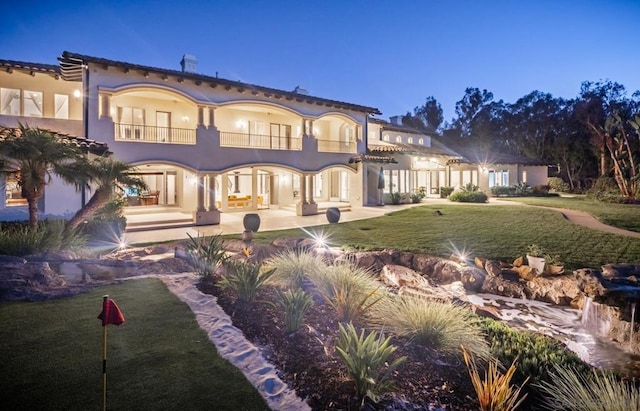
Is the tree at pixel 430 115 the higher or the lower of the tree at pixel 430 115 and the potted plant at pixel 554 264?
the higher

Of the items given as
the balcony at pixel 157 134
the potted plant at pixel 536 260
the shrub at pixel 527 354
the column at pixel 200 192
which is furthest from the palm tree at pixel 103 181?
the potted plant at pixel 536 260

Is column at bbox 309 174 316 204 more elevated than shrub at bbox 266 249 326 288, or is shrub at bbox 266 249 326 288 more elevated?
column at bbox 309 174 316 204

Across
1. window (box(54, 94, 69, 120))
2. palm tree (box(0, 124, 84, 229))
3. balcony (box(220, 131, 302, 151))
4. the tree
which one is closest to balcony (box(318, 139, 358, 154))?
balcony (box(220, 131, 302, 151))

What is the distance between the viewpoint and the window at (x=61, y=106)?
18531mm

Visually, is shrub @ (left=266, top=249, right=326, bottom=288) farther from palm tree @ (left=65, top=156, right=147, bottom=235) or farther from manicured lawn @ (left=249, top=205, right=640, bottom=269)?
palm tree @ (left=65, top=156, right=147, bottom=235)

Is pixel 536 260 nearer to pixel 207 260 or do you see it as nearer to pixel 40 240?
pixel 207 260

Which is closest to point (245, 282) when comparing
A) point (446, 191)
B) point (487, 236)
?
point (487, 236)

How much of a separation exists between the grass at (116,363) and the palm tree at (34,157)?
511 centimetres

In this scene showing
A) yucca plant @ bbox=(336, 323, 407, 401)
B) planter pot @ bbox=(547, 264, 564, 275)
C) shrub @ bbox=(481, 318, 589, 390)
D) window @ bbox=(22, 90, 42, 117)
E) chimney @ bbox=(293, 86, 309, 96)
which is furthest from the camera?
chimney @ bbox=(293, 86, 309, 96)

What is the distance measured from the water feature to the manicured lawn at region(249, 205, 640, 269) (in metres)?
2.47

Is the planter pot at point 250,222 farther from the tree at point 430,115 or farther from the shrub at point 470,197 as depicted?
the tree at point 430,115

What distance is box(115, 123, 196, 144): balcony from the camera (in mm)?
20359

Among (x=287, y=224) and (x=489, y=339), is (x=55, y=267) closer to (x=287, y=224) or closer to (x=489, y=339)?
(x=489, y=339)

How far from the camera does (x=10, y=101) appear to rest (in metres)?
17.6
